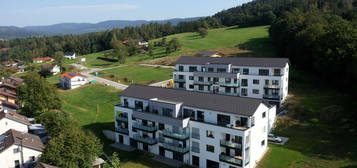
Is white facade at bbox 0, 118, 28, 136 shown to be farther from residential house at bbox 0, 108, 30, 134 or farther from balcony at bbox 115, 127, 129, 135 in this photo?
balcony at bbox 115, 127, 129, 135

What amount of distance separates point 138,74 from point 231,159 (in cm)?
6656

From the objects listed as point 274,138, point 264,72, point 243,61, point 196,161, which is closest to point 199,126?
point 196,161

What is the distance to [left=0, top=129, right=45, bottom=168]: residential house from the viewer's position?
124 feet

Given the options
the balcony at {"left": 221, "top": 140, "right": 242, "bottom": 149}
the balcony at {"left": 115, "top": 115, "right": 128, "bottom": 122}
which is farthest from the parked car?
the balcony at {"left": 115, "top": 115, "right": 128, "bottom": 122}

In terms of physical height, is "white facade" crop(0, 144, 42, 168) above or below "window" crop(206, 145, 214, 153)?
below

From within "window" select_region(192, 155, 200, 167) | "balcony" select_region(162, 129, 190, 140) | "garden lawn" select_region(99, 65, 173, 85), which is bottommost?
"window" select_region(192, 155, 200, 167)

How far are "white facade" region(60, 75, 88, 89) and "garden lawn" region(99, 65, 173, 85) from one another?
34.3 feet

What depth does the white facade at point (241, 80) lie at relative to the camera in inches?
2294

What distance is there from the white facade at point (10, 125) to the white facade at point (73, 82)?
39694 millimetres

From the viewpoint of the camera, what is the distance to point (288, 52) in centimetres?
8744

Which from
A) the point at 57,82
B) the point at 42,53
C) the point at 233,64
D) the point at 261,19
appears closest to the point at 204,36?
the point at 261,19

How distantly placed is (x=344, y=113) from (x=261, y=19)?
12844 centimetres

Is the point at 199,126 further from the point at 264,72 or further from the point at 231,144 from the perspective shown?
the point at 264,72

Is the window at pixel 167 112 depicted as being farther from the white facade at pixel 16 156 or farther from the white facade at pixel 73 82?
the white facade at pixel 73 82
